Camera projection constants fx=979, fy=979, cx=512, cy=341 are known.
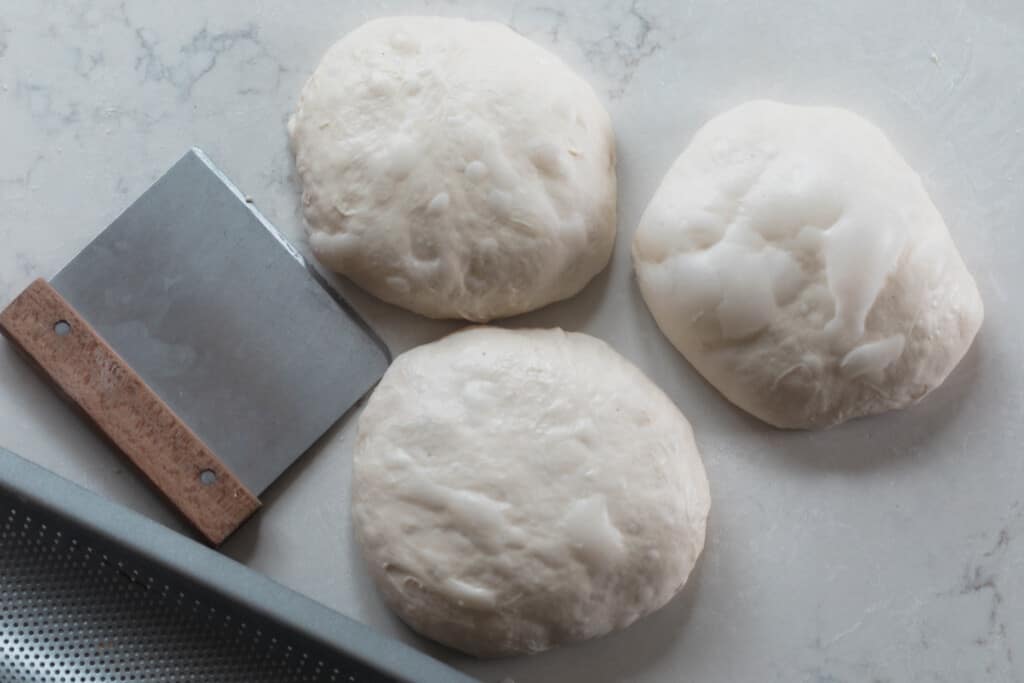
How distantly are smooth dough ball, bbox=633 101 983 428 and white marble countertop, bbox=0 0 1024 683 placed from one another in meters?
0.07

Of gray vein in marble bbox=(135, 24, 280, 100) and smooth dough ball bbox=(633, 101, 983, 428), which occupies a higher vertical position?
gray vein in marble bbox=(135, 24, 280, 100)

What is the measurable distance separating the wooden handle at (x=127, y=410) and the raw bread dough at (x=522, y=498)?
15cm

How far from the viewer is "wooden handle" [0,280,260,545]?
1038 millimetres

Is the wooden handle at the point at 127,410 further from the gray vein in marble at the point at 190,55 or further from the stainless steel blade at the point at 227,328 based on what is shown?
the gray vein in marble at the point at 190,55

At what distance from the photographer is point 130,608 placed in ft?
3.11

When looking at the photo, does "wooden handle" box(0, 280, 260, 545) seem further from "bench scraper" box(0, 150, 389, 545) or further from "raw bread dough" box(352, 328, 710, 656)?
"raw bread dough" box(352, 328, 710, 656)

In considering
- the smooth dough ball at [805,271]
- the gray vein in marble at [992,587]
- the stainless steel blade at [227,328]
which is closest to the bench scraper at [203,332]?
the stainless steel blade at [227,328]

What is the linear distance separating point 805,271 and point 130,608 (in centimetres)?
74

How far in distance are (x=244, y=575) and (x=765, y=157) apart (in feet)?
2.20

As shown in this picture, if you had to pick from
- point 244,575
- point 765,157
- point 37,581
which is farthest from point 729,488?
point 37,581

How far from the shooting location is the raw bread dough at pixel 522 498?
956mm

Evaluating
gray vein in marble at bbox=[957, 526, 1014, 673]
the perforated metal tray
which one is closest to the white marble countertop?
gray vein in marble at bbox=[957, 526, 1014, 673]

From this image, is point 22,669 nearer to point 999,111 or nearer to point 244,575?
point 244,575

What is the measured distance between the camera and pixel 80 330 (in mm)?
1058
